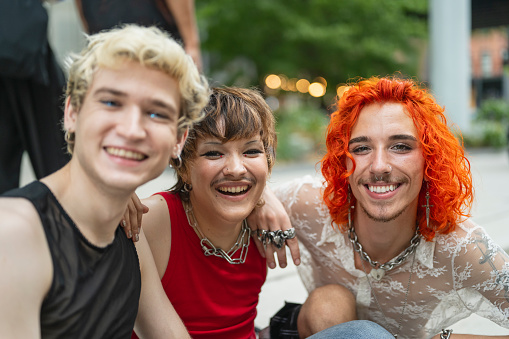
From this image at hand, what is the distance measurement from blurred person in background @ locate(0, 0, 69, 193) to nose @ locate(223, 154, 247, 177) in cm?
100

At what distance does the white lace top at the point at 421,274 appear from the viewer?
2314 millimetres

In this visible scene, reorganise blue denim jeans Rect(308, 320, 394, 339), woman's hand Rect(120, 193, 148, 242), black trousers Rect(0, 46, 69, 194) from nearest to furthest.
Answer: woman's hand Rect(120, 193, 148, 242)
blue denim jeans Rect(308, 320, 394, 339)
black trousers Rect(0, 46, 69, 194)

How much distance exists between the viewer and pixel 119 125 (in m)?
1.47

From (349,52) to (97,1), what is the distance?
1551 centimetres

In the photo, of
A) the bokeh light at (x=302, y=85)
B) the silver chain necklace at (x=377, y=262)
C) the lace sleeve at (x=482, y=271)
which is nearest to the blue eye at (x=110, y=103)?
the silver chain necklace at (x=377, y=262)

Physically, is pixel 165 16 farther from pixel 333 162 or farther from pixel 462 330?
pixel 462 330

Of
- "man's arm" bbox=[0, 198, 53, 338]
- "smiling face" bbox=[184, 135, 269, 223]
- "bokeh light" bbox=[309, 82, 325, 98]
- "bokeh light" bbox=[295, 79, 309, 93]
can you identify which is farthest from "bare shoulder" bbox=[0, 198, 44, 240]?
"bokeh light" bbox=[309, 82, 325, 98]

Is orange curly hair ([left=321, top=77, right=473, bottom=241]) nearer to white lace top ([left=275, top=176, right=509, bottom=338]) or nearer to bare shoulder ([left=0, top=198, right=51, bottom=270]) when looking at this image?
white lace top ([left=275, top=176, right=509, bottom=338])

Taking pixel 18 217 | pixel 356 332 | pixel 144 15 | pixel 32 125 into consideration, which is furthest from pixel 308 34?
pixel 18 217

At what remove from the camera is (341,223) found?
2607 mm

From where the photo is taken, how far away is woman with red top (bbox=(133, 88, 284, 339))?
7.54 feet

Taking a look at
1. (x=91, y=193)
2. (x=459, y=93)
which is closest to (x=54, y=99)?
(x=91, y=193)

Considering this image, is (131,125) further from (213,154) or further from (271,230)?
(271,230)

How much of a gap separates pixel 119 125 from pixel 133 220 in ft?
1.73
